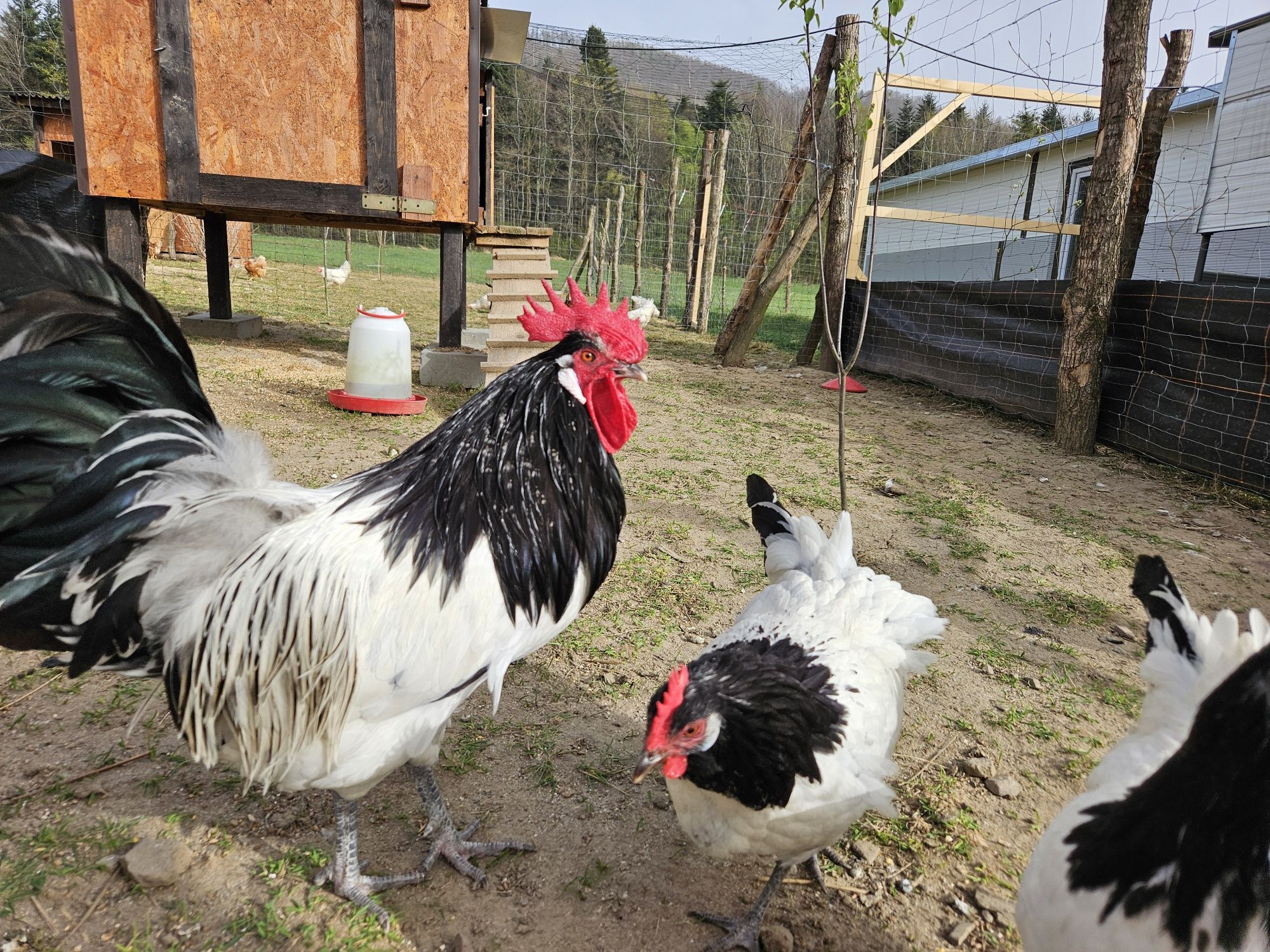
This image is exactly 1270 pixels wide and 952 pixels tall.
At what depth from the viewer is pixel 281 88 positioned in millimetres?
6676

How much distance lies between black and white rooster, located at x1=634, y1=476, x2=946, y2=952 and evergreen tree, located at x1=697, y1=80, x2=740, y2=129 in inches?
504

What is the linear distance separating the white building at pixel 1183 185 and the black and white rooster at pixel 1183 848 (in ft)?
27.8

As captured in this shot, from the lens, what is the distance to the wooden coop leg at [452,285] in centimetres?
759

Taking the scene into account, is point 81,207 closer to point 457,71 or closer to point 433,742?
point 457,71

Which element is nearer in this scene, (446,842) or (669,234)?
(446,842)

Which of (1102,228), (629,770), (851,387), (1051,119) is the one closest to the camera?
(629,770)

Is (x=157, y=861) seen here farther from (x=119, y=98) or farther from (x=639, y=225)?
(x=639, y=225)

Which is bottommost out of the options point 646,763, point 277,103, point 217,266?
point 646,763

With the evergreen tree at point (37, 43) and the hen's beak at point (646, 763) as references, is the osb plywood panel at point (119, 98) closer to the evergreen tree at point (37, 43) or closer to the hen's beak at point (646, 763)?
the hen's beak at point (646, 763)

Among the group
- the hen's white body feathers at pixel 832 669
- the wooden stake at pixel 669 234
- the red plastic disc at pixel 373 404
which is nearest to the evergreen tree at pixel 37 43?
the wooden stake at pixel 669 234

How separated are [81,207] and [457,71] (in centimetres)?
543

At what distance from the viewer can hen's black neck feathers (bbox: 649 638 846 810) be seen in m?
1.88

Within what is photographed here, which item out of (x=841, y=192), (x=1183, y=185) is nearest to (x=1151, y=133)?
(x=841, y=192)

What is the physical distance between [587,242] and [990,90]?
9.27 m
